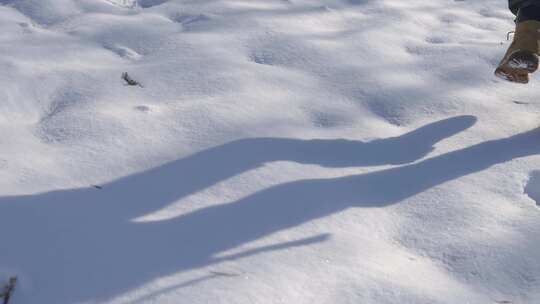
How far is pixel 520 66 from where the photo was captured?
215cm

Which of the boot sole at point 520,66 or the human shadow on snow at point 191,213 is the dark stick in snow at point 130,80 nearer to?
the human shadow on snow at point 191,213

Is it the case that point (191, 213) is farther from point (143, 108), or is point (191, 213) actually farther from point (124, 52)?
point (124, 52)

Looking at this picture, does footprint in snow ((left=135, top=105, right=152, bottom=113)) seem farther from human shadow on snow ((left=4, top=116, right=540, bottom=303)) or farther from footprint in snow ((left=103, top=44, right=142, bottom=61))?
footprint in snow ((left=103, top=44, right=142, bottom=61))

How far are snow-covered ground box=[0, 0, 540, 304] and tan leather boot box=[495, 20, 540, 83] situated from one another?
0.63ft

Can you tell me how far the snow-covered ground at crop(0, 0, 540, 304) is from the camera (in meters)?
1.40

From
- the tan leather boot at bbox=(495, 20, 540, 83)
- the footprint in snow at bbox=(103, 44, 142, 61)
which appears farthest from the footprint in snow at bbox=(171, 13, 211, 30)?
the tan leather boot at bbox=(495, 20, 540, 83)

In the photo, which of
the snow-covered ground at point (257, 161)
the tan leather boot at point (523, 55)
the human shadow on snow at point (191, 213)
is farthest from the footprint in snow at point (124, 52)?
the tan leather boot at point (523, 55)

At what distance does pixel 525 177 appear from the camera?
6.25 ft

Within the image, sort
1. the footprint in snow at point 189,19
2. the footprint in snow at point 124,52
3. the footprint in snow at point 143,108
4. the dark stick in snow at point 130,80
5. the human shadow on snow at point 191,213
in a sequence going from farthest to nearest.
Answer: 1. the footprint in snow at point 189,19
2. the footprint in snow at point 124,52
3. the dark stick in snow at point 130,80
4. the footprint in snow at point 143,108
5. the human shadow on snow at point 191,213

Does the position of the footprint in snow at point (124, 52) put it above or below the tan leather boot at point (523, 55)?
below

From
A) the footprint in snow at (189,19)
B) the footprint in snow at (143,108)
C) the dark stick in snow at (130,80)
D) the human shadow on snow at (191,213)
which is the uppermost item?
the footprint in snow at (189,19)

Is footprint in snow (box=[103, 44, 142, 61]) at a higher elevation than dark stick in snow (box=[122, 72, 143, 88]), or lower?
higher

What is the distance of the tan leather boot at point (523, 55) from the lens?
7.05 ft

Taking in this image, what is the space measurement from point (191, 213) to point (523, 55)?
1.35 m
